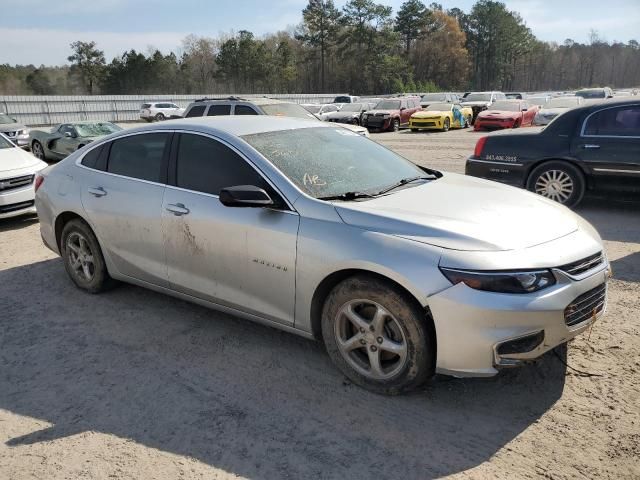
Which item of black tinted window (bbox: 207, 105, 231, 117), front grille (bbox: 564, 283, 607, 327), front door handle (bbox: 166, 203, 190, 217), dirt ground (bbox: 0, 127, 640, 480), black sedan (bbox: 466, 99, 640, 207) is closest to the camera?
dirt ground (bbox: 0, 127, 640, 480)

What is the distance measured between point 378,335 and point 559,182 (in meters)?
5.70

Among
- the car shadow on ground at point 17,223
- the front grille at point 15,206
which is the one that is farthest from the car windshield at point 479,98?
the front grille at point 15,206

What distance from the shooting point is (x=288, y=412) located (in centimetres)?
306

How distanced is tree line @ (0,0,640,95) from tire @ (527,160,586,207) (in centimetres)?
6711

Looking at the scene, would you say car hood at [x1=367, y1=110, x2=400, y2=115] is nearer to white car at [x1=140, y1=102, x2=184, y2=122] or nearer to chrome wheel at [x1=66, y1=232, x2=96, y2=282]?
white car at [x1=140, y1=102, x2=184, y2=122]

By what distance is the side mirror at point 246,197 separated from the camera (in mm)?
3361

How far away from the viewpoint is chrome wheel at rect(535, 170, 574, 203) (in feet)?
24.9

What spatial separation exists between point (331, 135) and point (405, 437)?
2.48m

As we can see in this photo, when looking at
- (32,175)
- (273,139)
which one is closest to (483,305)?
(273,139)

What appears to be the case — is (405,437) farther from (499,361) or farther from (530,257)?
→ (530,257)

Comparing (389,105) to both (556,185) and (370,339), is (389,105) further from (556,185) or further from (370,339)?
(370,339)

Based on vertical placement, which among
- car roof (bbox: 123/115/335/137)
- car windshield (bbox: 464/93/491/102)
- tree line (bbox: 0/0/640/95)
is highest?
tree line (bbox: 0/0/640/95)

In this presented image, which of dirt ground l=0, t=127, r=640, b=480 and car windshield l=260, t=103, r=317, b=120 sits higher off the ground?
car windshield l=260, t=103, r=317, b=120

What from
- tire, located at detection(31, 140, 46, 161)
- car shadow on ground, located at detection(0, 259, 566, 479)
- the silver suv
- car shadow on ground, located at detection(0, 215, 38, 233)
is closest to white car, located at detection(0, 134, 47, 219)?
car shadow on ground, located at detection(0, 215, 38, 233)
